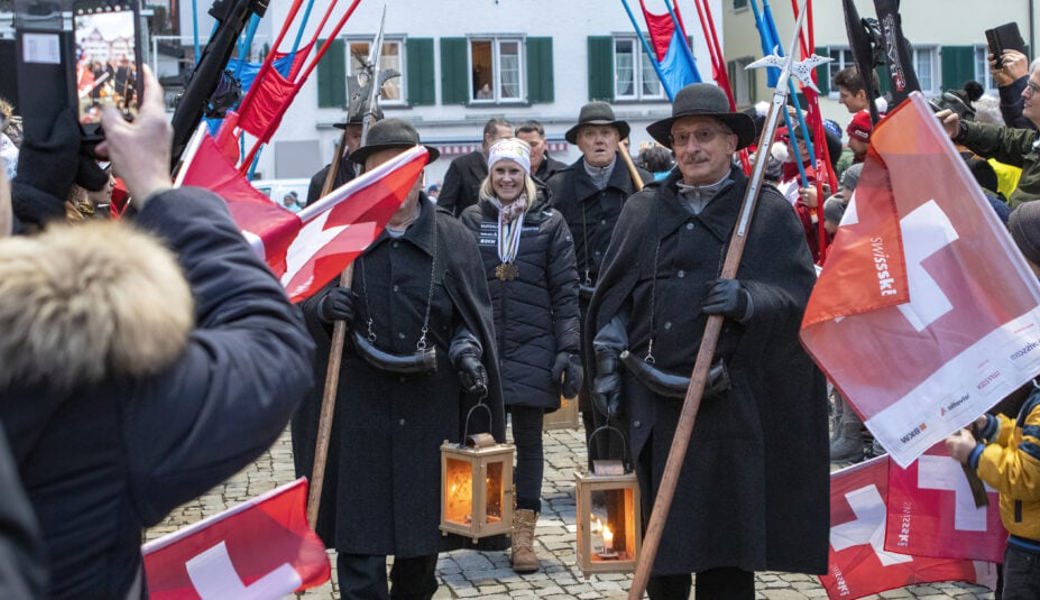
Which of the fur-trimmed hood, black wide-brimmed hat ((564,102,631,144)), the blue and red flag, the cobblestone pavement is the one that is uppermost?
the blue and red flag

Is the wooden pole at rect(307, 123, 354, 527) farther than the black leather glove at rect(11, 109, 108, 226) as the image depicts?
Yes

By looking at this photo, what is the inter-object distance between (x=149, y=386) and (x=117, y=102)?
0.61 meters

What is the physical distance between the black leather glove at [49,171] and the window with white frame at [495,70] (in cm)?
3279

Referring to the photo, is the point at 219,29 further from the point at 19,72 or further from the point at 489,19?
the point at 489,19

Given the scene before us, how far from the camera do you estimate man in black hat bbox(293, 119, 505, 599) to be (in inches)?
230

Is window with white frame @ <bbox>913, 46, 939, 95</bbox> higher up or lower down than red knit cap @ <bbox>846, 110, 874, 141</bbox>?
higher up

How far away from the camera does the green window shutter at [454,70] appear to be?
3441 centimetres

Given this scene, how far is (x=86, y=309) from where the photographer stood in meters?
1.90

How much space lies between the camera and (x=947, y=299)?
450 centimetres

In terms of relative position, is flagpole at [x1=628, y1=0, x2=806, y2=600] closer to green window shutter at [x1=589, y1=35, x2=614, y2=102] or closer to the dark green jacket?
the dark green jacket

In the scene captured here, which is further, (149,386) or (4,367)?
(149,386)

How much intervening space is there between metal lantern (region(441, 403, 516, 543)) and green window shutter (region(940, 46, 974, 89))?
112ft

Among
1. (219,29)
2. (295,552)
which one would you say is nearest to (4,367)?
(219,29)

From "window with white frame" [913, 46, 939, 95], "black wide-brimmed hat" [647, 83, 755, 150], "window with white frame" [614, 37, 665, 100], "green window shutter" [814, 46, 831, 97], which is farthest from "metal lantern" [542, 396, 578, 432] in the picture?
"window with white frame" [913, 46, 939, 95]
